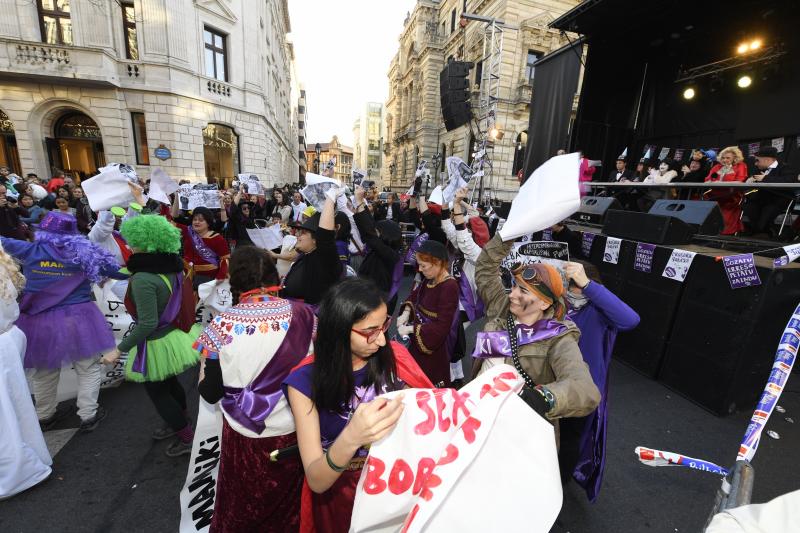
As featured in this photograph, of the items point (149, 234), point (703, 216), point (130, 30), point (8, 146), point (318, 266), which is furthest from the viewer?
point (8, 146)

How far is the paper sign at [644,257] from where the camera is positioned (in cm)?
471

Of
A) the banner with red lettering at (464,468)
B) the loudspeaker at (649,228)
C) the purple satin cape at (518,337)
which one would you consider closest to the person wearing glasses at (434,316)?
the purple satin cape at (518,337)

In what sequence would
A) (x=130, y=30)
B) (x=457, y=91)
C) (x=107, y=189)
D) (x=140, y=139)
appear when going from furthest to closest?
1. (x=140, y=139)
2. (x=130, y=30)
3. (x=457, y=91)
4. (x=107, y=189)

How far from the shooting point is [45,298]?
3.04 m

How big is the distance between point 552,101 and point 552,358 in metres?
10.9

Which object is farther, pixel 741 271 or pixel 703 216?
pixel 703 216

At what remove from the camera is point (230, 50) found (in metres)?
19.1

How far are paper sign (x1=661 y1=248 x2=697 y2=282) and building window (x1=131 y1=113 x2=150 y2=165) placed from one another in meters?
20.4

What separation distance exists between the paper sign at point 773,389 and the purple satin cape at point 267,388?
197 cm

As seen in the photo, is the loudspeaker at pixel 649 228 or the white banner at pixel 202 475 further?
the loudspeaker at pixel 649 228

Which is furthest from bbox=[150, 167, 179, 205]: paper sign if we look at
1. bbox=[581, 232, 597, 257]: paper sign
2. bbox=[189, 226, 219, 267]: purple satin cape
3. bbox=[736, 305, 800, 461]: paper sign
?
bbox=[581, 232, 597, 257]: paper sign

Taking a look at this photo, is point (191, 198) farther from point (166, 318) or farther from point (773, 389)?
point (773, 389)

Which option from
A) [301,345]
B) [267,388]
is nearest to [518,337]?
[301,345]

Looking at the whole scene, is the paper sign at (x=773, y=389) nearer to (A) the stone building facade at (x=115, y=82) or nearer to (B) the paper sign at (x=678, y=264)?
(B) the paper sign at (x=678, y=264)
